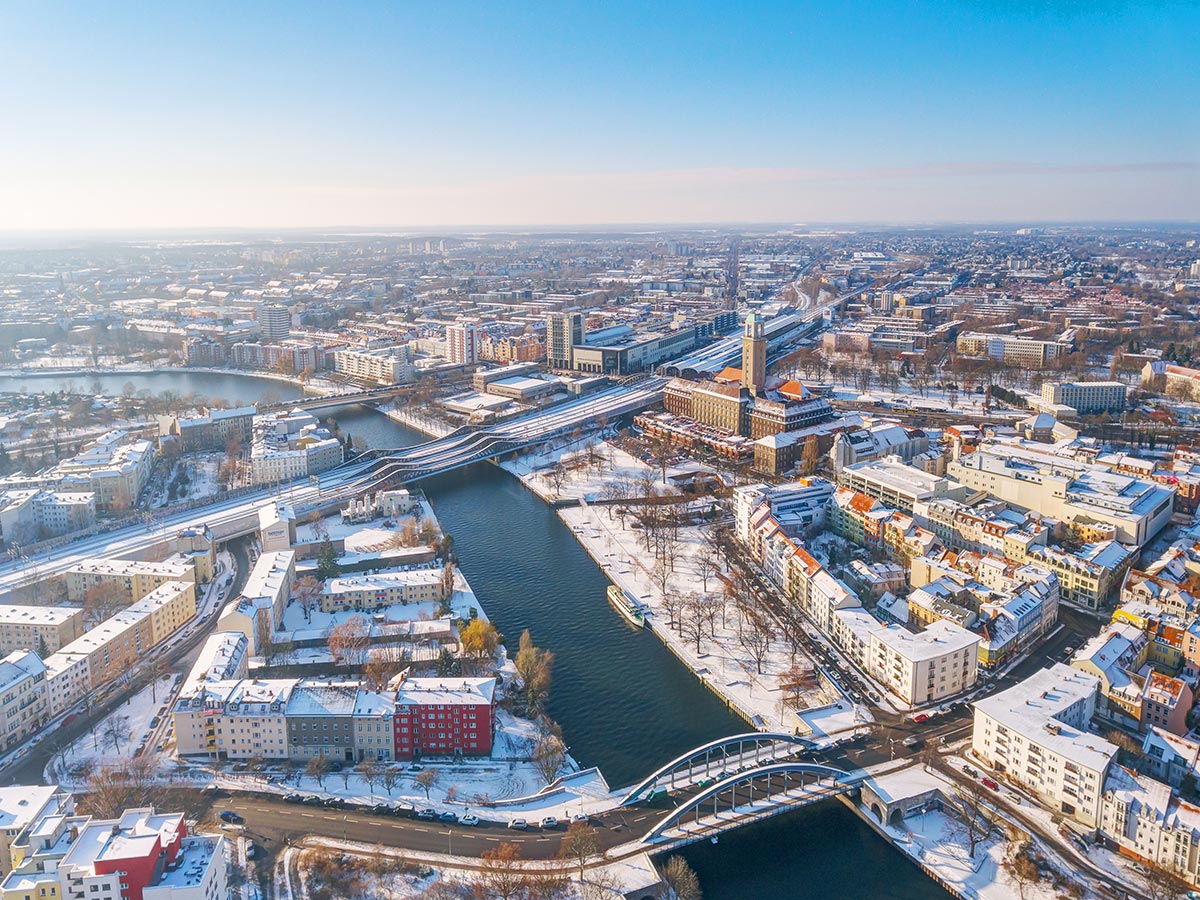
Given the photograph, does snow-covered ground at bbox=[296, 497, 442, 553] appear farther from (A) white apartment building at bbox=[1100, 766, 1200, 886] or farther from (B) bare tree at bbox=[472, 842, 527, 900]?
(A) white apartment building at bbox=[1100, 766, 1200, 886]

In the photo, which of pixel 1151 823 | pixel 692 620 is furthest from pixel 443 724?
pixel 1151 823

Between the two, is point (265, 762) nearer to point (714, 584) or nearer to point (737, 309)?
point (714, 584)

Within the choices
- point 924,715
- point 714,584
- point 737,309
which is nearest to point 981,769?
point 924,715

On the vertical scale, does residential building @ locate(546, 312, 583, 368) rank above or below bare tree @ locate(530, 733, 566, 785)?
above

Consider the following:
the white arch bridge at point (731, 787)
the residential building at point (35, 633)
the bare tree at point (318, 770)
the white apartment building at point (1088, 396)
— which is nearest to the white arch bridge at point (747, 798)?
the white arch bridge at point (731, 787)

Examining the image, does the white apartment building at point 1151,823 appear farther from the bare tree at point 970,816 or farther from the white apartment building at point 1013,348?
the white apartment building at point 1013,348

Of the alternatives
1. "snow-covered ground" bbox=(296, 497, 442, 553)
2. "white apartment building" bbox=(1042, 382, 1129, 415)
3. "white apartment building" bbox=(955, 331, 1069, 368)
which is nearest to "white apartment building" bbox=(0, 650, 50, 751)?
"snow-covered ground" bbox=(296, 497, 442, 553)
